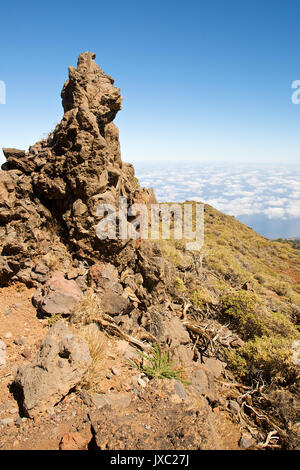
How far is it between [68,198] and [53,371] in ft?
11.4

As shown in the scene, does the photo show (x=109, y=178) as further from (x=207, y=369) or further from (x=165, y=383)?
(x=207, y=369)

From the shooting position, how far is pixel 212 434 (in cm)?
271

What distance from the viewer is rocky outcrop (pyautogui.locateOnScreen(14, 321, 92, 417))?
2.84m

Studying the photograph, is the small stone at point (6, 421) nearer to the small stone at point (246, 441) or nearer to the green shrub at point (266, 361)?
the small stone at point (246, 441)

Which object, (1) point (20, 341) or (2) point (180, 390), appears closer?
(2) point (180, 390)

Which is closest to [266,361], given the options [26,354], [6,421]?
[26,354]

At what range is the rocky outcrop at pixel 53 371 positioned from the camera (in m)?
2.84

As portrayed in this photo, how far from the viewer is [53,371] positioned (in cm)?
297

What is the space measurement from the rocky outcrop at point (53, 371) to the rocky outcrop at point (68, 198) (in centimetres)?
185

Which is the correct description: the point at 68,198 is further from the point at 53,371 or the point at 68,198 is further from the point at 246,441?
the point at 246,441

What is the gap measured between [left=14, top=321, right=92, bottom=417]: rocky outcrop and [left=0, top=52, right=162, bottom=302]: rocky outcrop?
185 centimetres

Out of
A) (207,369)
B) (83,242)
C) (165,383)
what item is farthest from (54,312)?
(207,369)

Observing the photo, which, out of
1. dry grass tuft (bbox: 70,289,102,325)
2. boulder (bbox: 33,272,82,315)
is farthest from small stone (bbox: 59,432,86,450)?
boulder (bbox: 33,272,82,315)

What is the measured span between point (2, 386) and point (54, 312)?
4.01 ft
